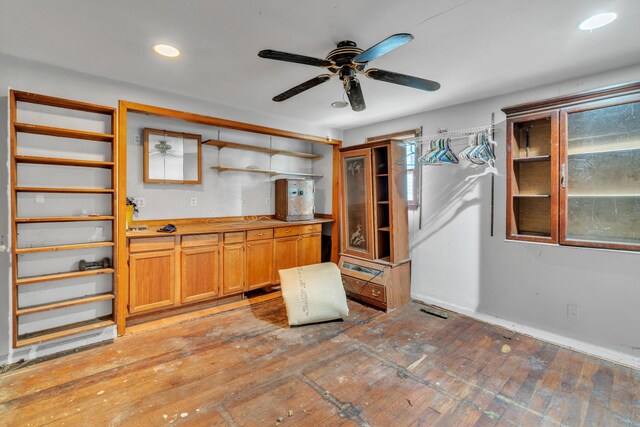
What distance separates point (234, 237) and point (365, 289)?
5.60ft

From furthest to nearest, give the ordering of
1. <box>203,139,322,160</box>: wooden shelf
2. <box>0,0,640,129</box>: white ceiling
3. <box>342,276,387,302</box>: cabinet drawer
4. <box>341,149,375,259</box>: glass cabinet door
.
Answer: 1. <box>203,139,322,160</box>: wooden shelf
2. <box>341,149,375,259</box>: glass cabinet door
3. <box>342,276,387,302</box>: cabinet drawer
4. <box>0,0,640,129</box>: white ceiling

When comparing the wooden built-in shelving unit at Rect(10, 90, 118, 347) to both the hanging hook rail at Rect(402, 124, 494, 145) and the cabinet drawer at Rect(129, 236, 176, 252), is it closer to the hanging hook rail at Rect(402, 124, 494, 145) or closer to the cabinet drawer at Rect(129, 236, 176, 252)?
the cabinet drawer at Rect(129, 236, 176, 252)

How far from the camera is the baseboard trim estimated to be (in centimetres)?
236

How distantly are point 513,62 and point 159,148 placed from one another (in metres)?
3.68

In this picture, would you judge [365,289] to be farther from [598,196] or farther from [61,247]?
[61,247]

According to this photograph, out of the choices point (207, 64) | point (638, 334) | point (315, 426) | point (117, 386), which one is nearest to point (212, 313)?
point (117, 386)

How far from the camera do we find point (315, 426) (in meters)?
1.71

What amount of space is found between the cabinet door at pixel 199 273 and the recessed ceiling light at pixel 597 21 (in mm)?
3591

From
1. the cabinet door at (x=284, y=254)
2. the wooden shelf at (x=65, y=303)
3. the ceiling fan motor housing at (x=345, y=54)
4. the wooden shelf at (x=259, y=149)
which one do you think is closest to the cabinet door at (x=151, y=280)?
the wooden shelf at (x=65, y=303)

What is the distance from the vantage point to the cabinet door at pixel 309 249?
4.32 meters

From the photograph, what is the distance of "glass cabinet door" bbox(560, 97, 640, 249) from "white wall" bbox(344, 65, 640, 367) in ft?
0.77

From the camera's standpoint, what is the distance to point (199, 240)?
3318 mm

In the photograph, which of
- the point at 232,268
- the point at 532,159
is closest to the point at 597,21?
the point at 532,159

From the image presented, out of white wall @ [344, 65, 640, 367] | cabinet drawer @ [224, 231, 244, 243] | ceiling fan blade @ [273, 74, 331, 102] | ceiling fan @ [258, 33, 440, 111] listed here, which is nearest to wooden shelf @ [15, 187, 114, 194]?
cabinet drawer @ [224, 231, 244, 243]
